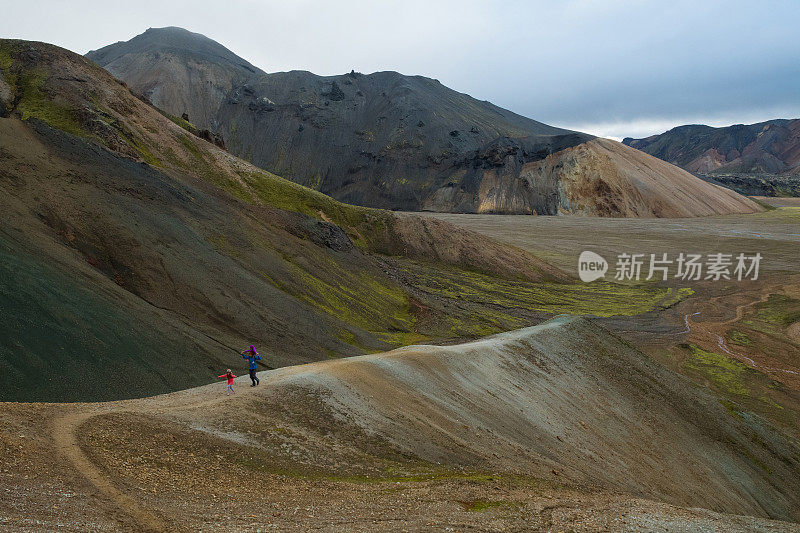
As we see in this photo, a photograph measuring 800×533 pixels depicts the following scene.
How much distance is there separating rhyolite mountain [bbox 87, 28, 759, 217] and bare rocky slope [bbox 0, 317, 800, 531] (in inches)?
4008

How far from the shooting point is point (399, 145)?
147000 millimetres

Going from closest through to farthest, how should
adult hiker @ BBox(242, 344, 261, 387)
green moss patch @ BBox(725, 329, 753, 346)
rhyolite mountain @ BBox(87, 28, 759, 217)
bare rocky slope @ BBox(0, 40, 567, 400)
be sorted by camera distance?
adult hiker @ BBox(242, 344, 261, 387) < bare rocky slope @ BBox(0, 40, 567, 400) < green moss patch @ BBox(725, 329, 753, 346) < rhyolite mountain @ BBox(87, 28, 759, 217)

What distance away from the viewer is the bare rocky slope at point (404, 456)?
9008 mm

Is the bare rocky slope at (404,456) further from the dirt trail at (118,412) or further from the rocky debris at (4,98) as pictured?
the rocky debris at (4,98)

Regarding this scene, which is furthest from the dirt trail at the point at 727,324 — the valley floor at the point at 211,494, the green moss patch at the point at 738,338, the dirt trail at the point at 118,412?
the dirt trail at the point at 118,412

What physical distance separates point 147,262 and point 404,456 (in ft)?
64.1

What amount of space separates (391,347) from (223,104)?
149400 mm

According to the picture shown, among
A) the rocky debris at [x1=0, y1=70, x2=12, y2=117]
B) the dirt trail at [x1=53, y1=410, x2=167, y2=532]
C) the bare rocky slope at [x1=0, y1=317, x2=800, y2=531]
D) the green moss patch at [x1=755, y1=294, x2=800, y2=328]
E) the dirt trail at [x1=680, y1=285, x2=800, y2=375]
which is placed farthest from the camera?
the green moss patch at [x1=755, y1=294, x2=800, y2=328]

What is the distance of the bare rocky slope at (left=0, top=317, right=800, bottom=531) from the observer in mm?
9008

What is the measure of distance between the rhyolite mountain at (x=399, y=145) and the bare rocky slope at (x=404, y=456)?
102m

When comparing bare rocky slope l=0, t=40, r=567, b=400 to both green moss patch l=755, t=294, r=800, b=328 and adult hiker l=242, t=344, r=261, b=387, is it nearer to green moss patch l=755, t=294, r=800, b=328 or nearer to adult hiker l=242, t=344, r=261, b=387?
adult hiker l=242, t=344, r=261, b=387

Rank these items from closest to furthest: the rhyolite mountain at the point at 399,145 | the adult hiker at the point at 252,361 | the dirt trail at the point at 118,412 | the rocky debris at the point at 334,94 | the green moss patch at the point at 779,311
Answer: the dirt trail at the point at 118,412 < the adult hiker at the point at 252,361 < the green moss patch at the point at 779,311 < the rhyolite mountain at the point at 399,145 < the rocky debris at the point at 334,94

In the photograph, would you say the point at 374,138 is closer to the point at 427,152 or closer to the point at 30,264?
the point at 427,152

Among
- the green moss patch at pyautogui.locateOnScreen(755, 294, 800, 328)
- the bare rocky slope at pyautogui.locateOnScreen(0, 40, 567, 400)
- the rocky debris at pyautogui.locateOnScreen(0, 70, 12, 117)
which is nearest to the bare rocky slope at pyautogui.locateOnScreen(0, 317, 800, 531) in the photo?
the bare rocky slope at pyautogui.locateOnScreen(0, 40, 567, 400)
